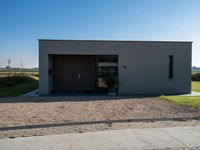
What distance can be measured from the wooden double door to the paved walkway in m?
12.0

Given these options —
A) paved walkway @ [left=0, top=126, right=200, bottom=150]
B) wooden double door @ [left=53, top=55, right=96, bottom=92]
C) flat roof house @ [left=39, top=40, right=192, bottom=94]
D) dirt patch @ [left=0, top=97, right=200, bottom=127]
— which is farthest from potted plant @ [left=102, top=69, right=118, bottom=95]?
paved walkway @ [left=0, top=126, right=200, bottom=150]

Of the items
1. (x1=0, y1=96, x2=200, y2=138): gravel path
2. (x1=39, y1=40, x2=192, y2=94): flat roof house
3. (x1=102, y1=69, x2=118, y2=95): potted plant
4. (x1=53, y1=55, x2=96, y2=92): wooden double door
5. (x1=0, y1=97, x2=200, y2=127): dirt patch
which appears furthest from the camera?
(x1=53, y1=55, x2=96, y2=92): wooden double door

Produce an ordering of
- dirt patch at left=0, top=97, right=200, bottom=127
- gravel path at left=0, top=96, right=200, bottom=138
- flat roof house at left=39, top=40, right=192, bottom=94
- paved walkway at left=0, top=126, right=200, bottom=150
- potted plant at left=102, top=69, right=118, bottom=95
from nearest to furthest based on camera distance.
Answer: paved walkway at left=0, top=126, right=200, bottom=150 → gravel path at left=0, top=96, right=200, bottom=138 → dirt patch at left=0, top=97, right=200, bottom=127 → potted plant at left=102, top=69, right=118, bottom=95 → flat roof house at left=39, top=40, right=192, bottom=94

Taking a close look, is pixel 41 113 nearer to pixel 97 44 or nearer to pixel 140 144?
pixel 140 144

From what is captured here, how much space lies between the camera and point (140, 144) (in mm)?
5777

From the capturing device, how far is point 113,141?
5984mm

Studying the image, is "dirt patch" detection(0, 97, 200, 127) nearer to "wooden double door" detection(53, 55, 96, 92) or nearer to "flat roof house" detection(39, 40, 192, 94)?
"flat roof house" detection(39, 40, 192, 94)

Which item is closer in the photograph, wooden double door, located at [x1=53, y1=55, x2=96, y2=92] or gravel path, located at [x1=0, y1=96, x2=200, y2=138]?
gravel path, located at [x1=0, y1=96, x2=200, y2=138]

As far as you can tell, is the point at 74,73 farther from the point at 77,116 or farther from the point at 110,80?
the point at 77,116

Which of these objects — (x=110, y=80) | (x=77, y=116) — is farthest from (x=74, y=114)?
(x=110, y=80)

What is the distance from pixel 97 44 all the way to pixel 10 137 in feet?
36.1

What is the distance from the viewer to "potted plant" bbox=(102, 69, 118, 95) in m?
16.1

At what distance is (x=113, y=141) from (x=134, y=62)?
11275 mm

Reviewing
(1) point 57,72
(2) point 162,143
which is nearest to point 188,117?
(2) point 162,143
